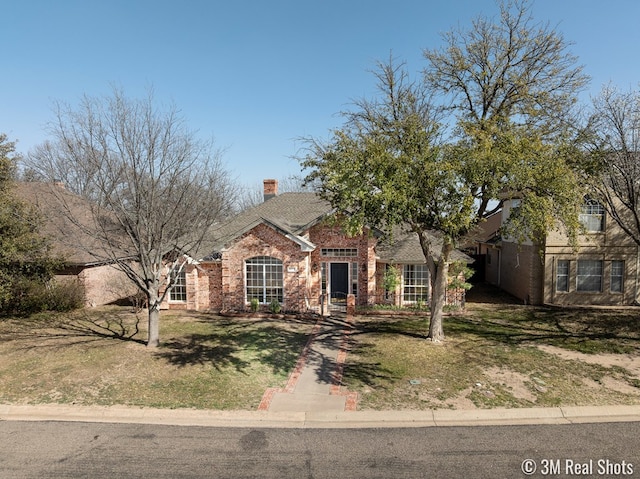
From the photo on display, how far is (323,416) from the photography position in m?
8.31

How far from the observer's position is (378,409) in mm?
8523

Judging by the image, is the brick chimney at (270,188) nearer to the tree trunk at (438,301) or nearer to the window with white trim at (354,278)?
the window with white trim at (354,278)

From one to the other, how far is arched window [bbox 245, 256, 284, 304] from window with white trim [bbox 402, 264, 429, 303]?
5.89 metres

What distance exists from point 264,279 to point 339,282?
3.75 m

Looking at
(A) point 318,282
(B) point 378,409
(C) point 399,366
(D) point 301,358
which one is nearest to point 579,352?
(C) point 399,366

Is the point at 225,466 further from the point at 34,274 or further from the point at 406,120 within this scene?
the point at 34,274

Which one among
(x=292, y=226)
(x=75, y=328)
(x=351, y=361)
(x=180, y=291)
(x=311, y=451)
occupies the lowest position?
(x=311, y=451)

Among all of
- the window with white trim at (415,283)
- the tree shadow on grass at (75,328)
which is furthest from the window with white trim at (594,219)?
the tree shadow on grass at (75,328)

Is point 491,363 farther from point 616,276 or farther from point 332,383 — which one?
point 616,276

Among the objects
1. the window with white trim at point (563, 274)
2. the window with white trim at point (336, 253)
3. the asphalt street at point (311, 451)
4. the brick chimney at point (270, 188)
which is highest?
the brick chimney at point (270, 188)

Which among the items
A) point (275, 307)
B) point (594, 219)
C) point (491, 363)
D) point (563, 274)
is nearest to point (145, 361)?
point (275, 307)

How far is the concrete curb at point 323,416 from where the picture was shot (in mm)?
→ 8016

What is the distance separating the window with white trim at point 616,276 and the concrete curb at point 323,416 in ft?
43.2

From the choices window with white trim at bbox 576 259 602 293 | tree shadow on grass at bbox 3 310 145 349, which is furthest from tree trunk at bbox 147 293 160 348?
window with white trim at bbox 576 259 602 293
